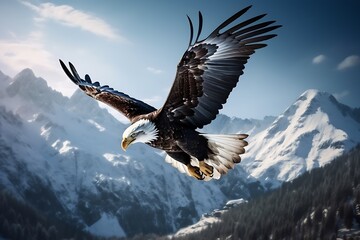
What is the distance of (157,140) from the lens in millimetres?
6668

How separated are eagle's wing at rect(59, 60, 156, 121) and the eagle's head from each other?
1261mm

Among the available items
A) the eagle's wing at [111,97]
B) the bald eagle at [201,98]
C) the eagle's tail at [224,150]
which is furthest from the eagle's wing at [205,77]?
the eagle's wing at [111,97]

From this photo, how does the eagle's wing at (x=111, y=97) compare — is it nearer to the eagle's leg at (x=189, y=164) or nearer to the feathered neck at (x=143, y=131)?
the eagle's leg at (x=189, y=164)

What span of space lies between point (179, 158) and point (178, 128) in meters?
0.99

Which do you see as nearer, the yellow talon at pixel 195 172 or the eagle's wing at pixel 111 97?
the yellow talon at pixel 195 172

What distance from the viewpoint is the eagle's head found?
6.27m

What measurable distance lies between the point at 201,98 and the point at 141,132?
46.5 inches

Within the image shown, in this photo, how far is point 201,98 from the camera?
6.53m

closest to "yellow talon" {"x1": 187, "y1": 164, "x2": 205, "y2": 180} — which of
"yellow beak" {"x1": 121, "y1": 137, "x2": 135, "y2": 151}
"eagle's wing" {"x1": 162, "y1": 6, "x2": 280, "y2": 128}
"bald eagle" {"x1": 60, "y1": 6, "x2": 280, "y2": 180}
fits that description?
"bald eagle" {"x1": 60, "y1": 6, "x2": 280, "y2": 180}

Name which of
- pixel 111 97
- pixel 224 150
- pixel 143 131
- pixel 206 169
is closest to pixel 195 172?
pixel 206 169

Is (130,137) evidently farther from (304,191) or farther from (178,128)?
→ (304,191)

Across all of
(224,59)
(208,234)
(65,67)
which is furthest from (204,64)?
(208,234)

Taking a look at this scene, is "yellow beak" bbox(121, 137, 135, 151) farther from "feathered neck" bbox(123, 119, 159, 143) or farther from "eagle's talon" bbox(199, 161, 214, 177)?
"eagle's talon" bbox(199, 161, 214, 177)

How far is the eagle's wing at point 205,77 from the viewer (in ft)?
20.4
